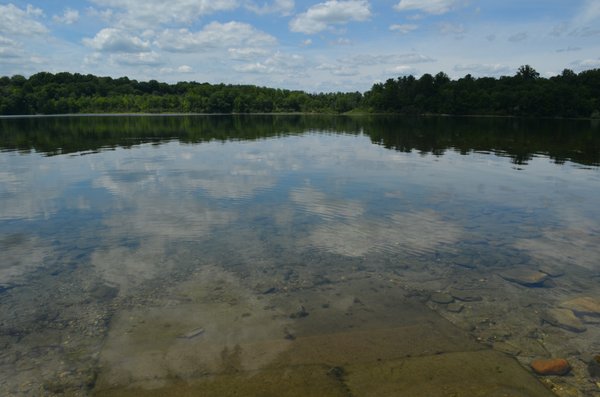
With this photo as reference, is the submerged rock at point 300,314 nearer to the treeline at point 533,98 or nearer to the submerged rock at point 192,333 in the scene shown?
the submerged rock at point 192,333

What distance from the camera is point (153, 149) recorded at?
48.9 m

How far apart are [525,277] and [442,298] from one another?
3659 millimetres

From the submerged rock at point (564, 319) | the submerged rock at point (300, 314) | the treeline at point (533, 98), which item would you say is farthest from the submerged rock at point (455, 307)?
the treeline at point (533, 98)

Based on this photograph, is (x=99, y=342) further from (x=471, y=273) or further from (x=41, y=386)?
(x=471, y=273)

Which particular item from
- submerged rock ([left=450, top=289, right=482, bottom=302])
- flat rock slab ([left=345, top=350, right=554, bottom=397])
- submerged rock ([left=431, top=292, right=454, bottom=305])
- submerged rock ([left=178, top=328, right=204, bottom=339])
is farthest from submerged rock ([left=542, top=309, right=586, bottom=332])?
submerged rock ([left=178, top=328, right=204, bottom=339])

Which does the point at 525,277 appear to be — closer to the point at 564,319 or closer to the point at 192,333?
the point at 564,319

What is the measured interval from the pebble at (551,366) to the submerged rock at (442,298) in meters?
2.97

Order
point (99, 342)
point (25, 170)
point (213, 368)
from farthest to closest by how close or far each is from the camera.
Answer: point (25, 170) < point (99, 342) < point (213, 368)

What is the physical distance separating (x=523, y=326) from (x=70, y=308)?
1217 centimetres

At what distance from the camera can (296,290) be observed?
12.3m

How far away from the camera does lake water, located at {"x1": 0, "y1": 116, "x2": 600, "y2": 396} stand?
335 inches

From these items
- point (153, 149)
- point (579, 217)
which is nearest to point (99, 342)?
point (579, 217)

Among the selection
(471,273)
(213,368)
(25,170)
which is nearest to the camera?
(213,368)

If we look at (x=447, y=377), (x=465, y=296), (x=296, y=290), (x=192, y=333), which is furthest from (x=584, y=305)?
(x=192, y=333)
